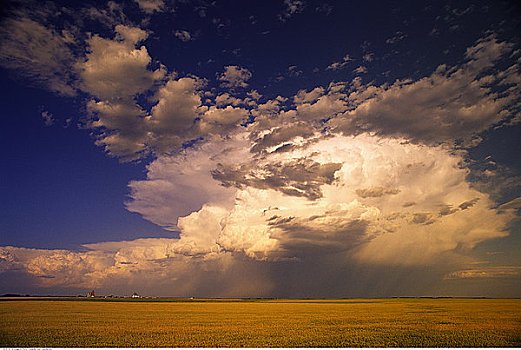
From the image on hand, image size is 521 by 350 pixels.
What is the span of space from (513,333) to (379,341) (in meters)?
15.9

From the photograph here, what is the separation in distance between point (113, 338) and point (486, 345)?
31.6 meters

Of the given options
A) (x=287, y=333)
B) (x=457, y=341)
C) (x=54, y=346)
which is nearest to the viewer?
(x=54, y=346)

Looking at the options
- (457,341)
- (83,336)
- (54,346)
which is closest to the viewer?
(54,346)

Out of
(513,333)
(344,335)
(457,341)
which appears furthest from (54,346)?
(513,333)

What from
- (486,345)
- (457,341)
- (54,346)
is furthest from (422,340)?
(54,346)

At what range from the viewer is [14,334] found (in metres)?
30.5

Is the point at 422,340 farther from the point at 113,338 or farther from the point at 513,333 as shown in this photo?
the point at 113,338

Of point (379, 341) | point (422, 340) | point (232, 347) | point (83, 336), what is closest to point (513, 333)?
point (422, 340)

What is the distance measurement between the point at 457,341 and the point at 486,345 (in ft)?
7.03

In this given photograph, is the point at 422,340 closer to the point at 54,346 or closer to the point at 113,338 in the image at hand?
the point at 113,338

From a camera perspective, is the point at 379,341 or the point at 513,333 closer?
the point at 379,341

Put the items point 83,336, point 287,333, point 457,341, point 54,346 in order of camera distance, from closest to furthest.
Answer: point 54,346 < point 457,341 < point 83,336 < point 287,333

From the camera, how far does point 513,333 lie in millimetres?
33219

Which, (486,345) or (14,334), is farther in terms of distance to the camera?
(14,334)
